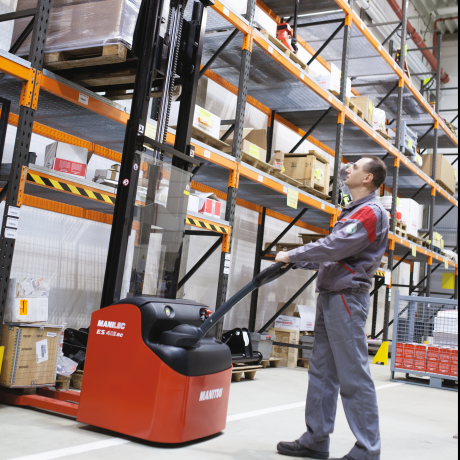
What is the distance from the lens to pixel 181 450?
2980mm

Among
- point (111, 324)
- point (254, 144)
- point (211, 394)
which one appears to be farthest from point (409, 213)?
point (111, 324)

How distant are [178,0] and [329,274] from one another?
89.5 inches

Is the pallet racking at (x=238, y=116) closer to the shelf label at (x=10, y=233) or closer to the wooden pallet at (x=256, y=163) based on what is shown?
the shelf label at (x=10, y=233)

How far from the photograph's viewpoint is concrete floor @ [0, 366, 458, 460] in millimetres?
2836

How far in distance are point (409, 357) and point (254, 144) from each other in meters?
3.70

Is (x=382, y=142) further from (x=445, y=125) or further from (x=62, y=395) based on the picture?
(x=62, y=395)

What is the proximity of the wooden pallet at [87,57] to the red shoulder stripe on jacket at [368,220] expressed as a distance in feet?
6.82

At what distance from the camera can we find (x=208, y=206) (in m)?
5.60

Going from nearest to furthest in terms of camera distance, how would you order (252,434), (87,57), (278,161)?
(252,434) → (87,57) → (278,161)

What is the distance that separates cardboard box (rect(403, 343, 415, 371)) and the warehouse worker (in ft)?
15.4

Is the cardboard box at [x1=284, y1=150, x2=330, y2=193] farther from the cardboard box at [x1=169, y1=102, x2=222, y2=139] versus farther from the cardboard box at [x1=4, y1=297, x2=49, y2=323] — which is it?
the cardboard box at [x1=4, y1=297, x2=49, y2=323]

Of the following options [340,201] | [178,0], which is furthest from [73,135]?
[340,201]

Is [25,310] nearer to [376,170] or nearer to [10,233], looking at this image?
[10,233]

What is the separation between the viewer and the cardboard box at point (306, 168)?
739cm
